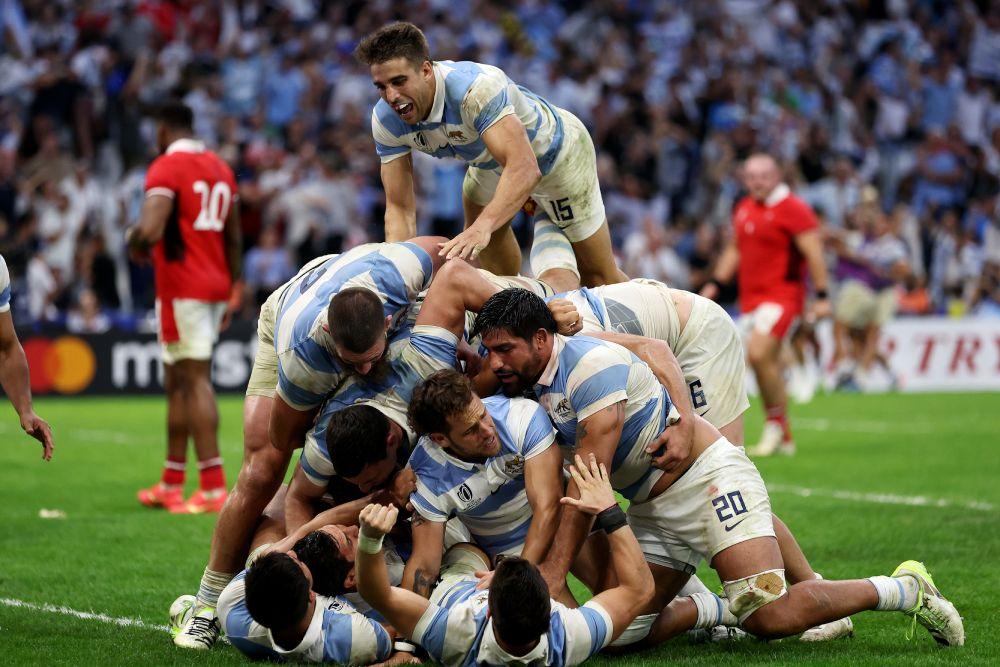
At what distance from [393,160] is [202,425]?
9.89ft

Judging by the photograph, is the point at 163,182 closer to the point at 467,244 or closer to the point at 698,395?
the point at 467,244

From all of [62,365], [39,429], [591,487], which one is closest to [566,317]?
[591,487]

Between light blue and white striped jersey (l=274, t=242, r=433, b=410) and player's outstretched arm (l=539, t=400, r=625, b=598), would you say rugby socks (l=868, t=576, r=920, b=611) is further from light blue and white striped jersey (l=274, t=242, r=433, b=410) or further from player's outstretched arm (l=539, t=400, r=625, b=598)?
light blue and white striped jersey (l=274, t=242, r=433, b=410)

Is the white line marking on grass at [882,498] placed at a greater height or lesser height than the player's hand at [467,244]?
lesser

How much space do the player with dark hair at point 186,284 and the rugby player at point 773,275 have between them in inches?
182

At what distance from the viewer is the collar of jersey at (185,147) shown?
9609mm

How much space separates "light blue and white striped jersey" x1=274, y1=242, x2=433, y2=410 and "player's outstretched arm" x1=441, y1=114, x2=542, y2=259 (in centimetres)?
26

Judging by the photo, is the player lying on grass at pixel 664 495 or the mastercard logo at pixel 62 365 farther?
the mastercard logo at pixel 62 365

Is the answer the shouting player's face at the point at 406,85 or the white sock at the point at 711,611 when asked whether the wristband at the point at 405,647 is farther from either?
the shouting player's face at the point at 406,85

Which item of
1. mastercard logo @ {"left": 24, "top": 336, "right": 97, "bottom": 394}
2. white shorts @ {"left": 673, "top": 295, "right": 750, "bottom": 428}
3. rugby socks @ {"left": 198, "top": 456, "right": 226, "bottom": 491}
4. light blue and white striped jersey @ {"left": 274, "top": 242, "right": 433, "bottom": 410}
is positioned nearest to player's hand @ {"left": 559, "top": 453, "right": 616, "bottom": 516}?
light blue and white striped jersey @ {"left": 274, "top": 242, "right": 433, "bottom": 410}

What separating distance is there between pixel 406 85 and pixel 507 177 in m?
0.67

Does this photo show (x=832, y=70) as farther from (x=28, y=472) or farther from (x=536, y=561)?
(x=536, y=561)

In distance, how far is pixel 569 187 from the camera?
7477 millimetres

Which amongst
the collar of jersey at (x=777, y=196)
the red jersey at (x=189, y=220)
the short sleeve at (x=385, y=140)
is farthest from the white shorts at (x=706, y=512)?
the collar of jersey at (x=777, y=196)
